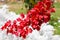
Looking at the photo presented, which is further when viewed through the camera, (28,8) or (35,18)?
(28,8)

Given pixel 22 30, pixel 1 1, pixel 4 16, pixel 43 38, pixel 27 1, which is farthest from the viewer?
pixel 1 1

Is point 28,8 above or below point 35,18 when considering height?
below

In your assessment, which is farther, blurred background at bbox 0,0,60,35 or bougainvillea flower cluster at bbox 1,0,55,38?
blurred background at bbox 0,0,60,35

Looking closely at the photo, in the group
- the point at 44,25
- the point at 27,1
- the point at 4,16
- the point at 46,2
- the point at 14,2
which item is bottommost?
the point at 14,2

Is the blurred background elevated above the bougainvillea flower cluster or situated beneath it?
situated beneath

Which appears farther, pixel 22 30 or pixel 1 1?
pixel 1 1

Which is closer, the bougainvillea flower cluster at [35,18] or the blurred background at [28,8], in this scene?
the bougainvillea flower cluster at [35,18]

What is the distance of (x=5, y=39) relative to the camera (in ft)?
13.2

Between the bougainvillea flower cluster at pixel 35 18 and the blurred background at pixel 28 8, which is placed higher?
the bougainvillea flower cluster at pixel 35 18

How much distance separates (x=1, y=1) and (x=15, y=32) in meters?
16.0

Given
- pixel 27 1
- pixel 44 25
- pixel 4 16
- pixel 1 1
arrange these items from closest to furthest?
pixel 44 25, pixel 4 16, pixel 27 1, pixel 1 1

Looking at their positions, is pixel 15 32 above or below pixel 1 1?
above

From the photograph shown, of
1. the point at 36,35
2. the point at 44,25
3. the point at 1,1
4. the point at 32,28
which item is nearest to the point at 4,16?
the point at 44,25

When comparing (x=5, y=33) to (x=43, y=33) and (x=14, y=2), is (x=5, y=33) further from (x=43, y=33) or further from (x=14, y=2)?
(x=14, y=2)
